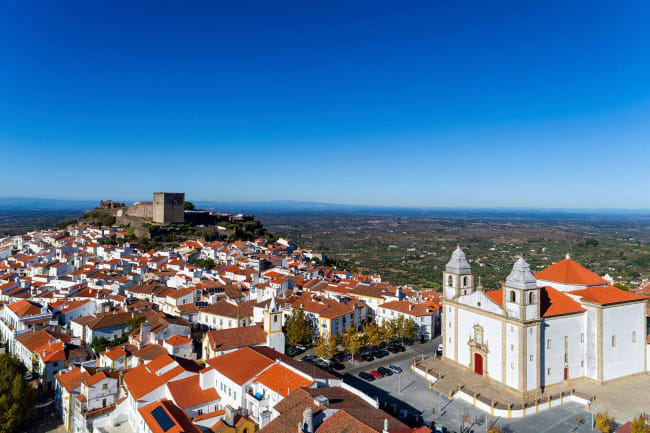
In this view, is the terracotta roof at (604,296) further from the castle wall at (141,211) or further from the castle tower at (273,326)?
the castle wall at (141,211)

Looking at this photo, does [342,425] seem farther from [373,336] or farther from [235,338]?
[373,336]

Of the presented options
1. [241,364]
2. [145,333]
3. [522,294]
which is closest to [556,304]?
[522,294]

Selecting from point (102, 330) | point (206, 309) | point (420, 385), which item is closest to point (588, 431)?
point (420, 385)

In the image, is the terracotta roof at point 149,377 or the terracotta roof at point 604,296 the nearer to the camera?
the terracotta roof at point 149,377

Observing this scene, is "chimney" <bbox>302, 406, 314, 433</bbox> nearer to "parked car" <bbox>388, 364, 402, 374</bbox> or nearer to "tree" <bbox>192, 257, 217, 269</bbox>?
"parked car" <bbox>388, 364, 402, 374</bbox>

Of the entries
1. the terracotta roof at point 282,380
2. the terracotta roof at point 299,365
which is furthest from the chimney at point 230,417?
the terracotta roof at point 299,365

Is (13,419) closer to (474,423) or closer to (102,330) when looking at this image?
(102,330)

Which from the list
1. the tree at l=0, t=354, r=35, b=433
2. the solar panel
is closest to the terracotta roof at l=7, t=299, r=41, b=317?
the tree at l=0, t=354, r=35, b=433
